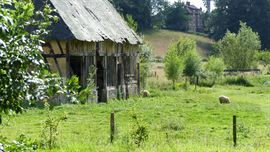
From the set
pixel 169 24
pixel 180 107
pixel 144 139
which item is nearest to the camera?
pixel 144 139

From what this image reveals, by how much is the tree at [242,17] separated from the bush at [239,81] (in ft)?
128

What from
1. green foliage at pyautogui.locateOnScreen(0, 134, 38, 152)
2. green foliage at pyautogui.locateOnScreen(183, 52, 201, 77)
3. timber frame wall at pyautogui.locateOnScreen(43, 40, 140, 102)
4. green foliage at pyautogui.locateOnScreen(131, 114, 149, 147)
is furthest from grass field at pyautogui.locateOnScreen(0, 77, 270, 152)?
green foliage at pyautogui.locateOnScreen(183, 52, 201, 77)

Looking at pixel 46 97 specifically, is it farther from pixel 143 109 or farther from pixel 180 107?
pixel 180 107

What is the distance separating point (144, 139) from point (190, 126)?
256 inches

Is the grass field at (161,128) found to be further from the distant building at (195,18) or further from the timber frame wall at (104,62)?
the distant building at (195,18)

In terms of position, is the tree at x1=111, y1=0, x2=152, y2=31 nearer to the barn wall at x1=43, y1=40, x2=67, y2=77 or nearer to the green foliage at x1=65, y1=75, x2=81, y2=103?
the barn wall at x1=43, y1=40, x2=67, y2=77

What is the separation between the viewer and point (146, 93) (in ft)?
113

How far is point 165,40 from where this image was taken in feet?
299

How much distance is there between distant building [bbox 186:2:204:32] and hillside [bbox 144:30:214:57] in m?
17.9

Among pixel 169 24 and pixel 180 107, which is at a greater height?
pixel 169 24

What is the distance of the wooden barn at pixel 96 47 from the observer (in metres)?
25.9

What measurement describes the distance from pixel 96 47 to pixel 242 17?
62.8m

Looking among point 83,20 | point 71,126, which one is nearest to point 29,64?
point 71,126

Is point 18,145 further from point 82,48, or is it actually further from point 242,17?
point 242,17
